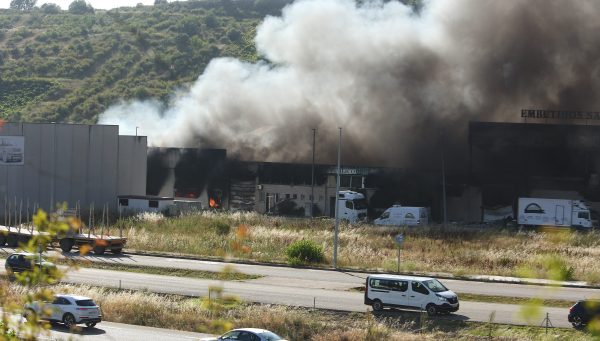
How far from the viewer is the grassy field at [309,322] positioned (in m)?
22.3

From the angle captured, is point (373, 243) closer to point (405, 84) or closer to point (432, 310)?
point (432, 310)

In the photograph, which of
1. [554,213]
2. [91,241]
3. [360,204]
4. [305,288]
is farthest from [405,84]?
[305,288]

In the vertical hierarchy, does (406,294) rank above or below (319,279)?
above

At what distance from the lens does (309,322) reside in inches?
925

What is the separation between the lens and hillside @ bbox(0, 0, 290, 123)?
4906 inches

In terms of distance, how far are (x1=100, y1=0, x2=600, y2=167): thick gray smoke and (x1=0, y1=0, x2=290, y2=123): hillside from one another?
43679mm

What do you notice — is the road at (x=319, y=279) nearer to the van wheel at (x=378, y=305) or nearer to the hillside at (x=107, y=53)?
the van wheel at (x=378, y=305)

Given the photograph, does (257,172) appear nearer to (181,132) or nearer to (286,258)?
(181,132)

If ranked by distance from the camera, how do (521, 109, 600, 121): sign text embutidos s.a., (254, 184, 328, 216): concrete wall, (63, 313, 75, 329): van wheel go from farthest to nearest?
1. (254, 184, 328, 216): concrete wall
2. (521, 109, 600, 121): sign text embutidos s.a.
3. (63, 313, 75, 329): van wheel

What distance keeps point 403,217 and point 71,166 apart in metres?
24.4

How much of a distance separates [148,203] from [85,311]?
36.7 metres

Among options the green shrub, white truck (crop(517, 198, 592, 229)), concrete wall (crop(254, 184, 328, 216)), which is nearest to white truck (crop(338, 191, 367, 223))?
concrete wall (crop(254, 184, 328, 216))

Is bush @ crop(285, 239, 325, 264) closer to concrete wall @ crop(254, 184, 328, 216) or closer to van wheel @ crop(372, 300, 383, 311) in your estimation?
van wheel @ crop(372, 300, 383, 311)

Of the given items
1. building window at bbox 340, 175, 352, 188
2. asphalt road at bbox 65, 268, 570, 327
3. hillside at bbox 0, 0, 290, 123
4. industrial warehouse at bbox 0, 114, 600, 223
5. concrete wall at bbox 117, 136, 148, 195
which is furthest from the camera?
hillside at bbox 0, 0, 290, 123
